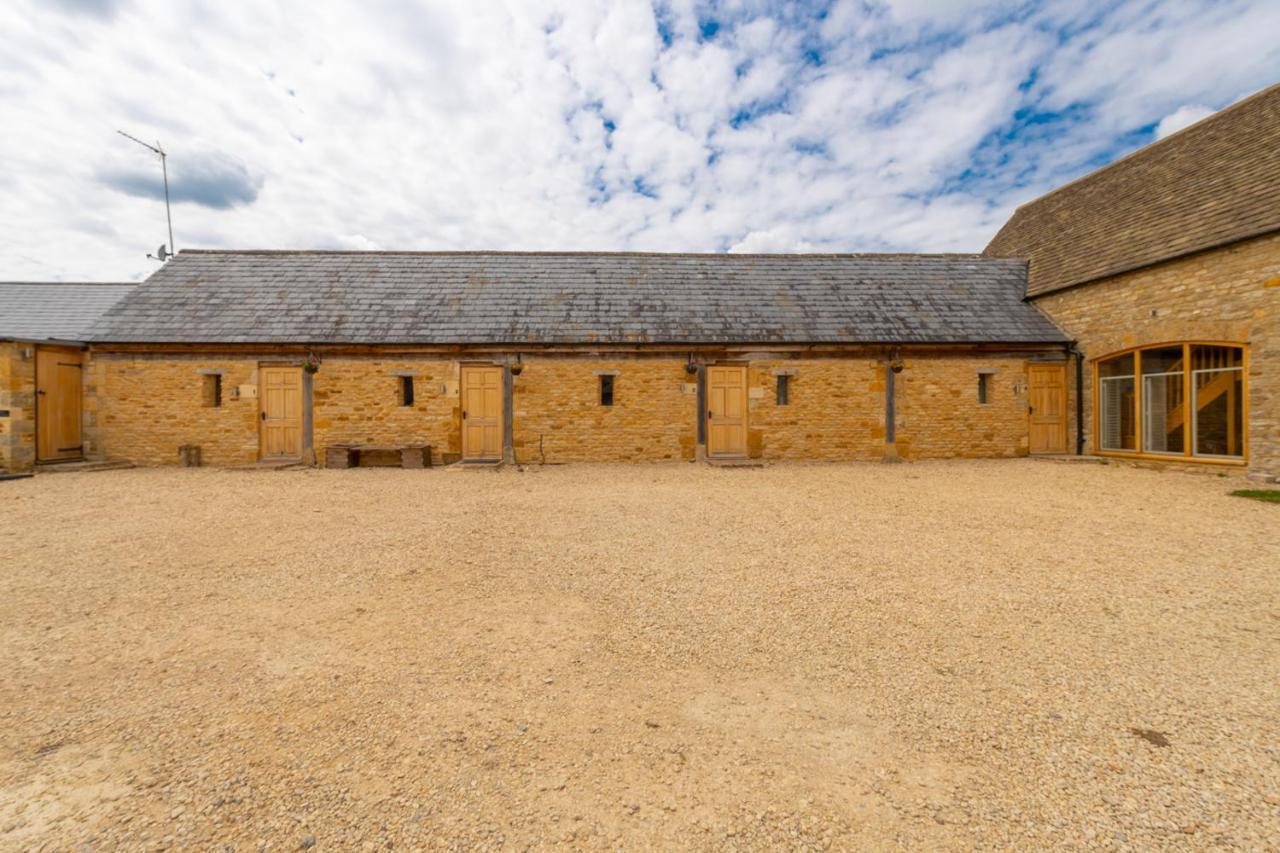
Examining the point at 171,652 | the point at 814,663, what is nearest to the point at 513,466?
the point at 171,652

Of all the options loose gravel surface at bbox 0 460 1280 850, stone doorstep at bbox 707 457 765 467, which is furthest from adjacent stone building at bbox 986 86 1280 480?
stone doorstep at bbox 707 457 765 467

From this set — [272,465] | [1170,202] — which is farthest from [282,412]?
[1170,202]

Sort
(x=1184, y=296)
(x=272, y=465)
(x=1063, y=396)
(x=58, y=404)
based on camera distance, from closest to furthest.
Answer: (x=1184, y=296) < (x=58, y=404) < (x=272, y=465) < (x=1063, y=396)

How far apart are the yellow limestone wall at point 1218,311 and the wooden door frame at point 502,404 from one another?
1457cm

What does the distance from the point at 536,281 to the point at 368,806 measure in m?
13.8

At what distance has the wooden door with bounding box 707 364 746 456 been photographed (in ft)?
41.9

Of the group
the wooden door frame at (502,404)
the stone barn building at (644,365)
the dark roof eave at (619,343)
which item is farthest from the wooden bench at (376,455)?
the dark roof eave at (619,343)

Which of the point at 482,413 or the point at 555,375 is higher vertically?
the point at 555,375

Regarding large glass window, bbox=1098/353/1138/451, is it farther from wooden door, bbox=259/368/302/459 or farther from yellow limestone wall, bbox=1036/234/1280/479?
wooden door, bbox=259/368/302/459

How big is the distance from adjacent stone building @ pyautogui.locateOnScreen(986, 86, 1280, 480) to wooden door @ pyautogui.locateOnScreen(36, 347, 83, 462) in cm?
2442

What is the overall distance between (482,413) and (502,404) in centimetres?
55

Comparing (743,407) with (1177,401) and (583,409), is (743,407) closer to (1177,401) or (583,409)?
(583,409)

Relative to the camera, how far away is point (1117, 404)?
12.2 m

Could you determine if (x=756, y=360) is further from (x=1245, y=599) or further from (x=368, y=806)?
(x=368, y=806)
